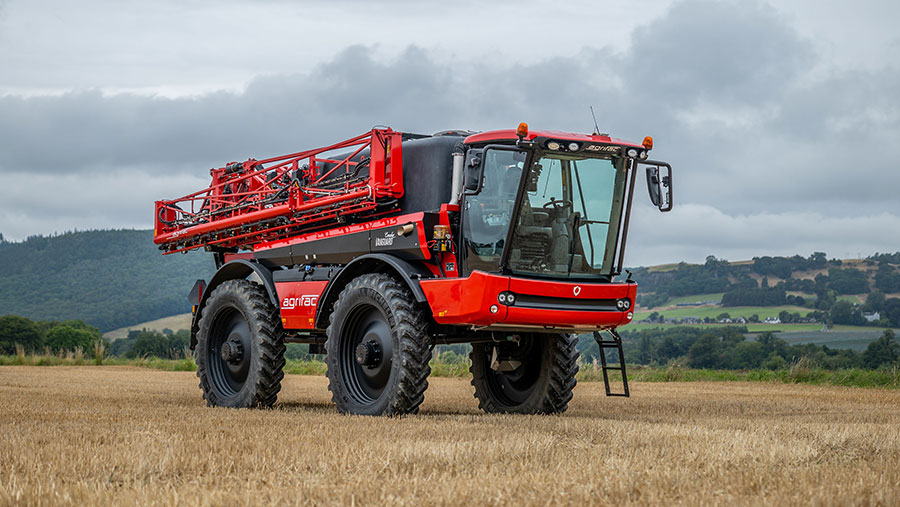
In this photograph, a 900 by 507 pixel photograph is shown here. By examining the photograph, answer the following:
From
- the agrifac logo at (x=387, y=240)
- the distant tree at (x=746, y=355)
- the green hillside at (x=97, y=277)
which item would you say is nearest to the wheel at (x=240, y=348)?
the agrifac logo at (x=387, y=240)

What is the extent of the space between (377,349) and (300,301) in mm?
1982

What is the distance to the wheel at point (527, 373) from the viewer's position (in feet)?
37.0

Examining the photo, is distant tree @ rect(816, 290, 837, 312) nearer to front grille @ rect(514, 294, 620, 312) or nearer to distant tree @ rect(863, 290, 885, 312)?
distant tree @ rect(863, 290, 885, 312)

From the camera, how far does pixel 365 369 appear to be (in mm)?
10820

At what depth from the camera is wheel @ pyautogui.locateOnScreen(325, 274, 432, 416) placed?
10047 millimetres

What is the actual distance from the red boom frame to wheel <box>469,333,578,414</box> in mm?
2363

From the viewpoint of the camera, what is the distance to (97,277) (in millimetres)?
135500

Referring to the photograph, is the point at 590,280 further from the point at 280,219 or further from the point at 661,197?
the point at 280,219

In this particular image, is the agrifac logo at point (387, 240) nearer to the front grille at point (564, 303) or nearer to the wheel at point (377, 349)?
the wheel at point (377, 349)

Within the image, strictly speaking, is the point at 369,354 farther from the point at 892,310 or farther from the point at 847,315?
the point at 892,310

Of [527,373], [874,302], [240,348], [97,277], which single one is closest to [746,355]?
[527,373]

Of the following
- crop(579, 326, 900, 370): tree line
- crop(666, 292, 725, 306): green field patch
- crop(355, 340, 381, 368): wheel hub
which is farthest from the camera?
crop(666, 292, 725, 306): green field patch

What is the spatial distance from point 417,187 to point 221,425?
3.60 m

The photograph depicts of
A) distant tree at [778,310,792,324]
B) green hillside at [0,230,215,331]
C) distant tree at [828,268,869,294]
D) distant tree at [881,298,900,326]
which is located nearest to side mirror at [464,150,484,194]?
distant tree at [778,310,792,324]
